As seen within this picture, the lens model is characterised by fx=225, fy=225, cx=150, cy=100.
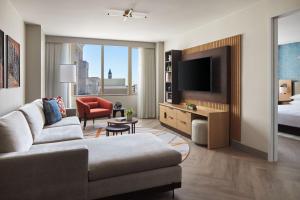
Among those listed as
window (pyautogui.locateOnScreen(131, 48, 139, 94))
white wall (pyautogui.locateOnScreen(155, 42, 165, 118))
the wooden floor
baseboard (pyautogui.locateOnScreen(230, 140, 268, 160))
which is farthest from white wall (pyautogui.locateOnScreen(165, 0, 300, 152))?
window (pyautogui.locateOnScreen(131, 48, 139, 94))

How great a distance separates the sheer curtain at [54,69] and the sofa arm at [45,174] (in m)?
4.57

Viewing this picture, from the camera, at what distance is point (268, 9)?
3.23 meters

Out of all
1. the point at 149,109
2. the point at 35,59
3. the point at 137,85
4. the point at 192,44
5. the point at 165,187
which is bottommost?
the point at 165,187

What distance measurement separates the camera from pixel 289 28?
5.22 meters

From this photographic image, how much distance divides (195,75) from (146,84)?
8.31ft

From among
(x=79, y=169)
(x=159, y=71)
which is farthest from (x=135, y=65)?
(x=79, y=169)

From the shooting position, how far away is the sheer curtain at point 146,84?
23.1 ft

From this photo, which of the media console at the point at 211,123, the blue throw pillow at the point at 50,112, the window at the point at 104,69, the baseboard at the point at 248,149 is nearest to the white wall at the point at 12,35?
the blue throw pillow at the point at 50,112

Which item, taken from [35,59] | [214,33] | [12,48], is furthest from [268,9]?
[35,59]

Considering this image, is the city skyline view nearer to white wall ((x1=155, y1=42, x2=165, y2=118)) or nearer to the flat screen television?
white wall ((x1=155, y1=42, x2=165, y2=118))

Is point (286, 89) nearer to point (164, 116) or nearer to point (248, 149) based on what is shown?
point (164, 116)

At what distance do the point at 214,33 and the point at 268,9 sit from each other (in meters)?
1.32

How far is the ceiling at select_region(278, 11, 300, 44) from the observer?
14.5 ft

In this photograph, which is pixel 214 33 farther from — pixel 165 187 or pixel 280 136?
pixel 165 187
